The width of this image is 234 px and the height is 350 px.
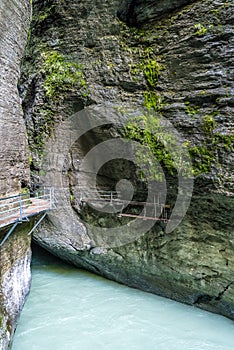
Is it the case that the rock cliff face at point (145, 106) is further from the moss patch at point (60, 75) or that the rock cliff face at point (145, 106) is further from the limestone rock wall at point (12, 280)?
the limestone rock wall at point (12, 280)

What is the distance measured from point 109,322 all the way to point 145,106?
5745 mm

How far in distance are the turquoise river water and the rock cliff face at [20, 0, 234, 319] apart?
1.68 ft

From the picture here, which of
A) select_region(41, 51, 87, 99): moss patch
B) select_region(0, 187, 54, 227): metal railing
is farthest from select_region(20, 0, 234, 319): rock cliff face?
select_region(0, 187, 54, 227): metal railing

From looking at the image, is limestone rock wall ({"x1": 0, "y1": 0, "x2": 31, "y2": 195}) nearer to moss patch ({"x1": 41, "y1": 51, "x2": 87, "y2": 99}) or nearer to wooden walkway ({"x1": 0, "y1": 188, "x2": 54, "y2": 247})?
wooden walkway ({"x1": 0, "y1": 188, "x2": 54, "y2": 247})

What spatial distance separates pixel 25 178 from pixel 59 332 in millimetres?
4095

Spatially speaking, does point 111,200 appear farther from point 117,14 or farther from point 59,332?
point 117,14

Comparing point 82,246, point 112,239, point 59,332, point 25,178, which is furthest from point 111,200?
point 59,332

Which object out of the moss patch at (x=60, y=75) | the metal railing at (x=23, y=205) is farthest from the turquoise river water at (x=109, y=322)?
the moss patch at (x=60, y=75)

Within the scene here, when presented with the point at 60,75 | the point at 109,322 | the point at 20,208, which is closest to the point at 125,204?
the point at 109,322

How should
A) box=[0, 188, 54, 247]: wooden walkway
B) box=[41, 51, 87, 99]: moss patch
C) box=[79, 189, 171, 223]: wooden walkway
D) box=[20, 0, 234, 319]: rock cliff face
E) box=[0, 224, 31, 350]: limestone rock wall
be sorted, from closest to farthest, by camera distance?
box=[0, 188, 54, 247]: wooden walkway
box=[0, 224, 31, 350]: limestone rock wall
box=[20, 0, 234, 319]: rock cliff face
box=[79, 189, 171, 223]: wooden walkway
box=[41, 51, 87, 99]: moss patch

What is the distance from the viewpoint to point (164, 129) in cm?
682

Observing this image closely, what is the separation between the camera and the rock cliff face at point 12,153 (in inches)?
219

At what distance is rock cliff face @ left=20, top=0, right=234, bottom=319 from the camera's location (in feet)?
20.4

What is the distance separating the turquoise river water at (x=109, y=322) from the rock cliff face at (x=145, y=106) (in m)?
0.51
